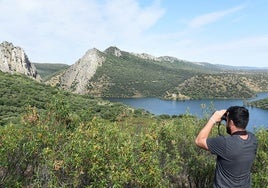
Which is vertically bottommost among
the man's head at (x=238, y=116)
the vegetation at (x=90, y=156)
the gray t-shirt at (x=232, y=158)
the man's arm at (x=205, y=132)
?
the vegetation at (x=90, y=156)

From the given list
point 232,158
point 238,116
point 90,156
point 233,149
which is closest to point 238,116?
point 238,116

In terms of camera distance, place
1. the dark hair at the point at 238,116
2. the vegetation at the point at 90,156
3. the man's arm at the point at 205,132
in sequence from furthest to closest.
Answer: the vegetation at the point at 90,156
the man's arm at the point at 205,132
the dark hair at the point at 238,116

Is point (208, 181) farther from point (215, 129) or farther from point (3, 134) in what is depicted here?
point (3, 134)

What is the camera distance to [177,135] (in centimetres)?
2858

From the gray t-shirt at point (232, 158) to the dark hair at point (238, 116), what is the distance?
306mm

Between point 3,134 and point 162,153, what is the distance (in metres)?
11.3

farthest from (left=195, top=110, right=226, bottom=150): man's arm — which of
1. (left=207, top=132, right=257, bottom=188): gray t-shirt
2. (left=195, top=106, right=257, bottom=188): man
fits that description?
(left=207, top=132, right=257, bottom=188): gray t-shirt

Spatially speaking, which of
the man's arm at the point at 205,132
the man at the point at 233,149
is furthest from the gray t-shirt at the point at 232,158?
the man's arm at the point at 205,132

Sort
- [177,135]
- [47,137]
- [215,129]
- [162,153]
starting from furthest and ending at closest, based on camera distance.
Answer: [215,129] < [177,135] < [162,153] < [47,137]

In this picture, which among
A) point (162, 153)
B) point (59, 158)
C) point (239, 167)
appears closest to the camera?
point (239, 167)

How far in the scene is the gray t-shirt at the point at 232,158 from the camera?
7453mm

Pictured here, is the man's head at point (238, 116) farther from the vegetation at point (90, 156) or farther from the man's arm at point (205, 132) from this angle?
the vegetation at point (90, 156)

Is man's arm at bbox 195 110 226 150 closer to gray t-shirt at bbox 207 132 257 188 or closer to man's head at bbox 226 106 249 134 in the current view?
gray t-shirt at bbox 207 132 257 188

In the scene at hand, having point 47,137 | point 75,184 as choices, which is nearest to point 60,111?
point 47,137
